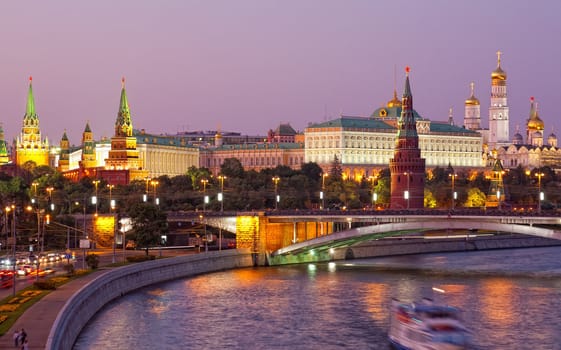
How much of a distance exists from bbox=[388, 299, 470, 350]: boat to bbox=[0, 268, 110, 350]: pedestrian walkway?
1519 cm

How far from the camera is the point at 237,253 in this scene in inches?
4040

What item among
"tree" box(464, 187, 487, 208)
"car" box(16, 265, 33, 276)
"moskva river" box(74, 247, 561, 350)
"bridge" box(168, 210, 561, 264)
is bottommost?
"moskva river" box(74, 247, 561, 350)

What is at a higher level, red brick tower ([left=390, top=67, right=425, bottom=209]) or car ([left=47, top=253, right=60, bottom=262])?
red brick tower ([left=390, top=67, right=425, bottom=209])

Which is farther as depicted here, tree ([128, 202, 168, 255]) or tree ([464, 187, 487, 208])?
tree ([464, 187, 487, 208])

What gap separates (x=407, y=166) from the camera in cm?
16262

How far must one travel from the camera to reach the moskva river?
203 feet

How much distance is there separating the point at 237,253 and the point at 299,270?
5.88 metres

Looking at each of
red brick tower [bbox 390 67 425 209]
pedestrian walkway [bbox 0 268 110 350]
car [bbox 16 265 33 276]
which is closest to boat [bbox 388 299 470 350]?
pedestrian walkway [bbox 0 268 110 350]

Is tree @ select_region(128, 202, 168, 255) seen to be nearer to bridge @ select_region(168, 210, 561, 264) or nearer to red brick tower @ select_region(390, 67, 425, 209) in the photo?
bridge @ select_region(168, 210, 561, 264)

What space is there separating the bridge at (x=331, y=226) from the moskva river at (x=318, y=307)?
2.83m

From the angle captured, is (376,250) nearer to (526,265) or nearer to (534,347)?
(526,265)

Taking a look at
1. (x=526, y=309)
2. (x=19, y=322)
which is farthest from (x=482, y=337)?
(x=19, y=322)

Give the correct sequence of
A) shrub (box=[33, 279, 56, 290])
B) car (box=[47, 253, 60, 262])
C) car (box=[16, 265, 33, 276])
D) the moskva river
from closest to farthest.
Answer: the moskva river
shrub (box=[33, 279, 56, 290])
car (box=[16, 265, 33, 276])
car (box=[47, 253, 60, 262])

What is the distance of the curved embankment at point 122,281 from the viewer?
5521 cm
